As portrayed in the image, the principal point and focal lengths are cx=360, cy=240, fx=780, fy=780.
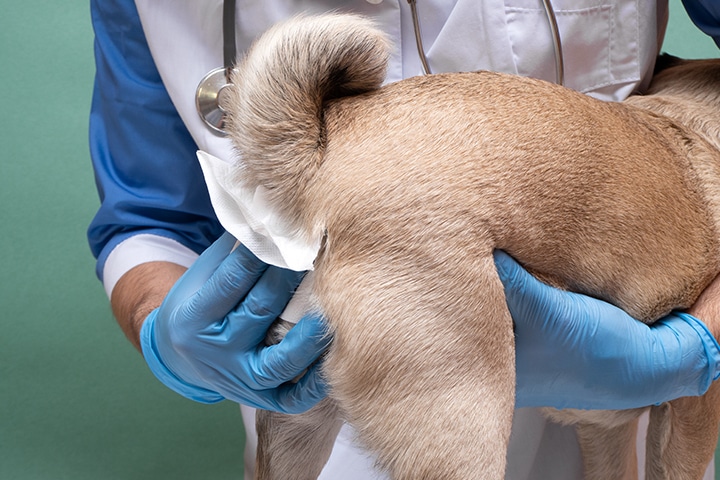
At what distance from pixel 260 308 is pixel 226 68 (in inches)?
13.8

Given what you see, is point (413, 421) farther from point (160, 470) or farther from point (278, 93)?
point (160, 470)

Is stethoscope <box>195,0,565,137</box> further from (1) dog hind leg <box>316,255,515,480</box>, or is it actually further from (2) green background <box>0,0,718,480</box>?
(2) green background <box>0,0,718,480</box>

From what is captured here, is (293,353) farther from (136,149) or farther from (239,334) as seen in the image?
(136,149)

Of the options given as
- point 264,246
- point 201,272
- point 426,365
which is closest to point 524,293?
point 426,365

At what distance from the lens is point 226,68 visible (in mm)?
1016

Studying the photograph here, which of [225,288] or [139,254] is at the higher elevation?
[225,288]

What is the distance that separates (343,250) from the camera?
708mm

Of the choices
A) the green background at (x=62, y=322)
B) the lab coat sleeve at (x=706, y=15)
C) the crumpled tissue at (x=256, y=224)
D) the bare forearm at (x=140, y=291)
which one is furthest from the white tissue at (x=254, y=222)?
the green background at (x=62, y=322)

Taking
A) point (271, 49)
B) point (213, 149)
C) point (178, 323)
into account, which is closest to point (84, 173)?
point (213, 149)

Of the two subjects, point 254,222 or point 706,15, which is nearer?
point 254,222

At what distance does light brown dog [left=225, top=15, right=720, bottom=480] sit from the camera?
69 cm

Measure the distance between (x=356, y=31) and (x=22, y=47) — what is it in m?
1.47

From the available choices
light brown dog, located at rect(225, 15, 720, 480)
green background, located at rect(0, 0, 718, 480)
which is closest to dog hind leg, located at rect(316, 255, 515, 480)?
light brown dog, located at rect(225, 15, 720, 480)

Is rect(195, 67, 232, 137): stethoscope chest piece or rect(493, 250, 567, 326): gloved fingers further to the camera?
rect(195, 67, 232, 137): stethoscope chest piece
